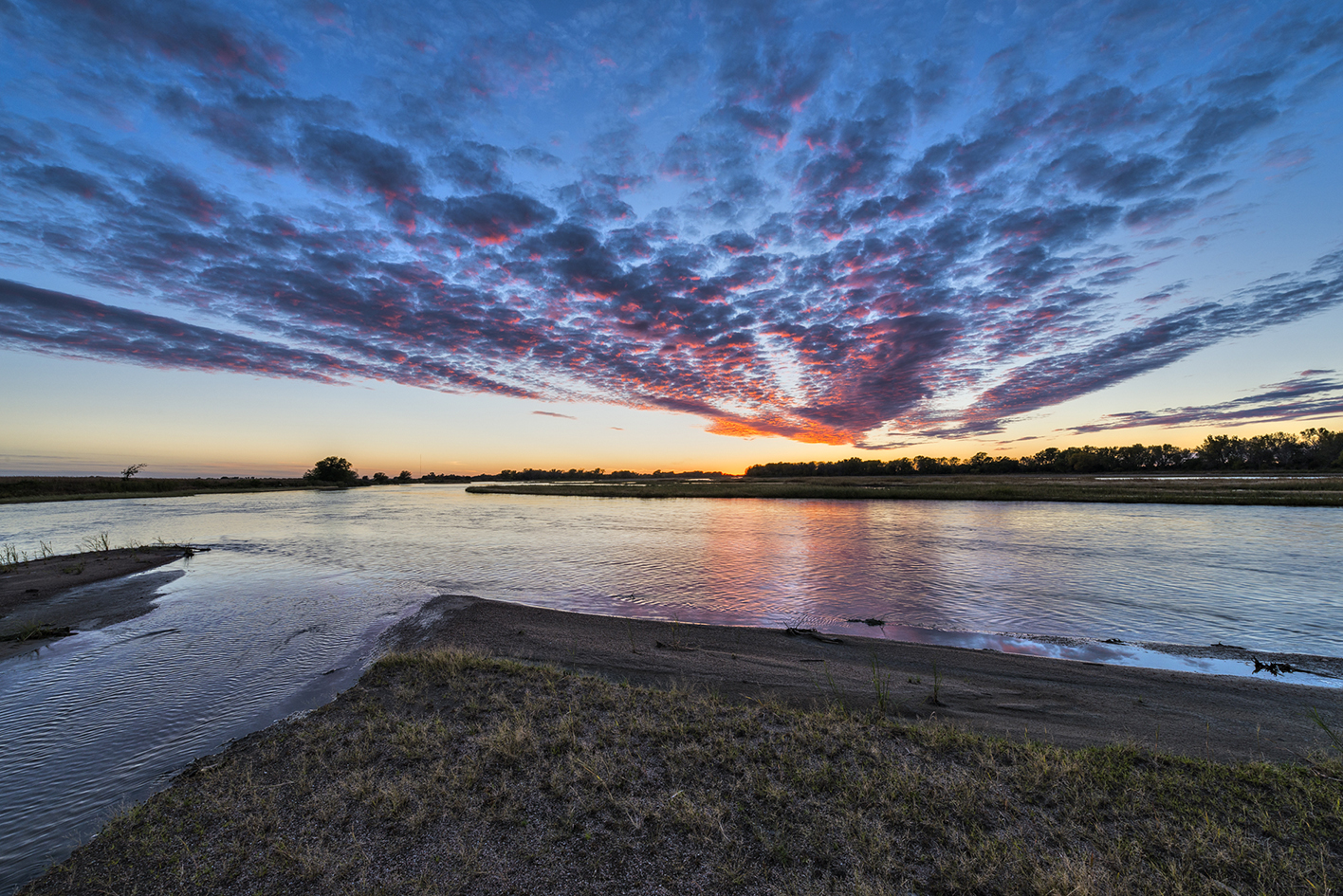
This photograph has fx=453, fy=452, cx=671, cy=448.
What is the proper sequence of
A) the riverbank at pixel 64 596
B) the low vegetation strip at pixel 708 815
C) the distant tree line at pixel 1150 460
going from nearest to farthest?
the low vegetation strip at pixel 708 815
the riverbank at pixel 64 596
the distant tree line at pixel 1150 460

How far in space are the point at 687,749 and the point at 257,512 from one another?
59505 millimetres

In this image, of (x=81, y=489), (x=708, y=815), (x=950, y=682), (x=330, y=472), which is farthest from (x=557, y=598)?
(x=330, y=472)

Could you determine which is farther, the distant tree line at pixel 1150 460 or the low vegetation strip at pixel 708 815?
the distant tree line at pixel 1150 460

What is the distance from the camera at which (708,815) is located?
441 cm

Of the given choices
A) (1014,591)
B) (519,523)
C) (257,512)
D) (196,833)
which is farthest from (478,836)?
(257,512)

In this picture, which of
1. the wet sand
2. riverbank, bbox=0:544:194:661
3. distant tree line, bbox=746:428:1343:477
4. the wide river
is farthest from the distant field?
distant tree line, bbox=746:428:1343:477

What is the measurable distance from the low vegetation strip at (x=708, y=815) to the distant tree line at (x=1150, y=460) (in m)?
132

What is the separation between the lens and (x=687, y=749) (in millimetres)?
5637

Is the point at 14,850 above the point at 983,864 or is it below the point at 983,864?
below

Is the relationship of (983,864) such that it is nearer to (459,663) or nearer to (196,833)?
(196,833)

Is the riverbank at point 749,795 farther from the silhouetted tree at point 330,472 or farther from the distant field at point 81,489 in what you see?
the silhouetted tree at point 330,472

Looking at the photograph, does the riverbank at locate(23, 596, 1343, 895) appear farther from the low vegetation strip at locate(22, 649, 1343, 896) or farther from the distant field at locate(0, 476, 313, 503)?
the distant field at locate(0, 476, 313, 503)

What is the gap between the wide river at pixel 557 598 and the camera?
6.54m

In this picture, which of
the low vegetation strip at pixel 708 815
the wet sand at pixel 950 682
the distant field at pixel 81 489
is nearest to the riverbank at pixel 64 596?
the wet sand at pixel 950 682
